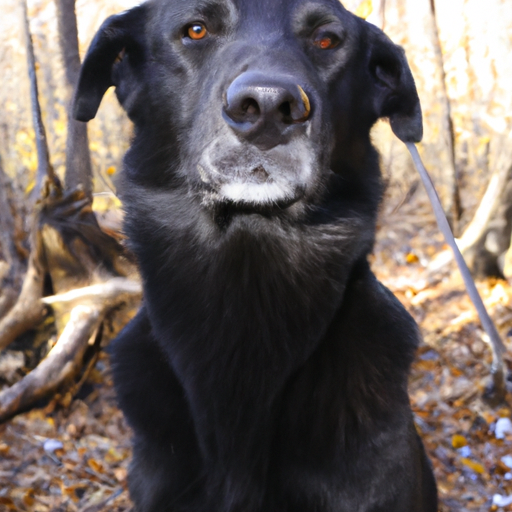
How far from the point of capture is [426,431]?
12.7 ft

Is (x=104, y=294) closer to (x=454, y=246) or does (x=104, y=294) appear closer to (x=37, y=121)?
(x=37, y=121)

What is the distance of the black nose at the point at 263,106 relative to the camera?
5.43ft

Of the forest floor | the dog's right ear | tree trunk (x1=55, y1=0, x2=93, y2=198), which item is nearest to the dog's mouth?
the dog's right ear

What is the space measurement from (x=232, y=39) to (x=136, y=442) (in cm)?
171

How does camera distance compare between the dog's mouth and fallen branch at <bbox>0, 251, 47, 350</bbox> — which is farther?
fallen branch at <bbox>0, 251, 47, 350</bbox>

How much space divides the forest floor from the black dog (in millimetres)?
1094

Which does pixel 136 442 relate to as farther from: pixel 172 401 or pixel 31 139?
pixel 31 139

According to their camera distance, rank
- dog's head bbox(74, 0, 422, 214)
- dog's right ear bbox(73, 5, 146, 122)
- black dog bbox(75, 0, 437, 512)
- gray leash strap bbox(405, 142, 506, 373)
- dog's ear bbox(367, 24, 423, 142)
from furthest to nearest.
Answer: dog's ear bbox(367, 24, 423, 142), dog's right ear bbox(73, 5, 146, 122), black dog bbox(75, 0, 437, 512), gray leash strap bbox(405, 142, 506, 373), dog's head bbox(74, 0, 422, 214)

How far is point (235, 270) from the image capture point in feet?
7.20

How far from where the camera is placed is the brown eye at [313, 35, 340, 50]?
2180mm

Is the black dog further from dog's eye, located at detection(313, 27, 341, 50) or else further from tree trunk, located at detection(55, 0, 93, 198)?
tree trunk, located at detection(55, 0, 93, 198)

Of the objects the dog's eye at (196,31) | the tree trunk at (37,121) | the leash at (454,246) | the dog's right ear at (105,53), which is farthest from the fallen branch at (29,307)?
the leash at (454,246)

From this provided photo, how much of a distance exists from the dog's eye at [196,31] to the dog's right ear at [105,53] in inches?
Result: 13.0

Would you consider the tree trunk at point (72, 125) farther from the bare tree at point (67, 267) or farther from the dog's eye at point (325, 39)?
the dog's eye at point (325, 39)
